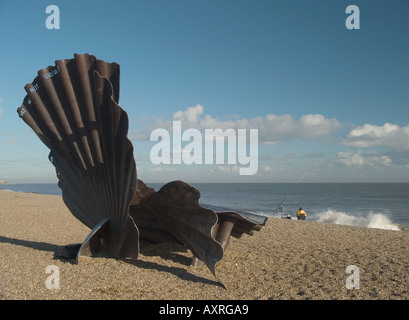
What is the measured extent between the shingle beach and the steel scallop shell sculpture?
1.33 feet

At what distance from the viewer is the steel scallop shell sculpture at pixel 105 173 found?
19.6 ft

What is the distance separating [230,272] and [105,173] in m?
2.69

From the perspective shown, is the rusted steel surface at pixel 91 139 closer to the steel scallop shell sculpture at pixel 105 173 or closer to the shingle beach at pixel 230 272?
the steel scallop shell sculpture at pixel 105 173

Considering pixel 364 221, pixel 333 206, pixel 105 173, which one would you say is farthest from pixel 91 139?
pixel 333 206

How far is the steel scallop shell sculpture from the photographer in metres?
5.98

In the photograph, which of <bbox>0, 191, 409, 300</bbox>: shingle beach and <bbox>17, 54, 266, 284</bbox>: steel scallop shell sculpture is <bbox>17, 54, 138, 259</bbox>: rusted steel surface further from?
<bbox>0, 191, 409, 300</bbox>: shingle beach

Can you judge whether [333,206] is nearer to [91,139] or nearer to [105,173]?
[105,173]

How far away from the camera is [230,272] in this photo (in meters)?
6.19

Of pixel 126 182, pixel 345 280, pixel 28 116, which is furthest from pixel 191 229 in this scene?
pixel 28 116

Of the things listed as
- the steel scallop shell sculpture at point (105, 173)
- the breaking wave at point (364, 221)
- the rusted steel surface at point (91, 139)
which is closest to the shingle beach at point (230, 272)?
the steel scallop shell sculpture at point (105, 173)

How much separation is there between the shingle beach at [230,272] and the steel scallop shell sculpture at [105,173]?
1.33 feet

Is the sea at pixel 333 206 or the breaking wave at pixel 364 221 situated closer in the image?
the breaking wave at pixel 364 221

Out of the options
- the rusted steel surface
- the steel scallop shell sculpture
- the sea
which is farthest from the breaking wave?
the rusted steel surface

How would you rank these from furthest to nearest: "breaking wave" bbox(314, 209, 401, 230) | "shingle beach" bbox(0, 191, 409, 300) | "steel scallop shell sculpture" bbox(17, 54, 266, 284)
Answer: "breaking wave" bbox(314, 209, 401, 230) → "steel scallop shell sculpture" bbox(17, 54, 266, 284) → "shingle beach" bbox(0, 191, 409, 300)
